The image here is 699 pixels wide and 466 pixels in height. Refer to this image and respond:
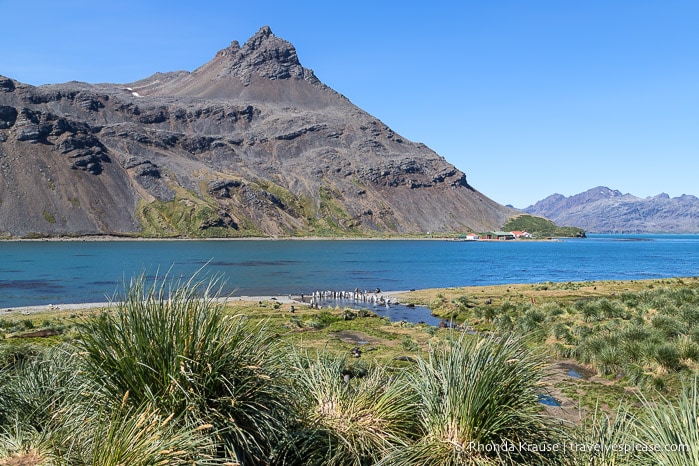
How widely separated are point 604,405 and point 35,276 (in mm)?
88771

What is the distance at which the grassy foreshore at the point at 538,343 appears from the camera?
715 centimetres

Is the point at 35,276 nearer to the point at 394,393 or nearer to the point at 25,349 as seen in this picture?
the point at 25,349

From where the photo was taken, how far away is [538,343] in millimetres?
27188

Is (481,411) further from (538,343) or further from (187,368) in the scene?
(538,343)

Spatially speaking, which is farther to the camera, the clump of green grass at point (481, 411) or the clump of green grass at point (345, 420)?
the clump of green grass at point (345, 420)

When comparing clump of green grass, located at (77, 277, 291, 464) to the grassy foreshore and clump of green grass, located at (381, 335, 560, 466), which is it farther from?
clump of green grass, located at (381, 335, 560, 466)

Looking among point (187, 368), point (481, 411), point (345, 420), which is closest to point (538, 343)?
point (481, 411)

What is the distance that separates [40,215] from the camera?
7682 inches

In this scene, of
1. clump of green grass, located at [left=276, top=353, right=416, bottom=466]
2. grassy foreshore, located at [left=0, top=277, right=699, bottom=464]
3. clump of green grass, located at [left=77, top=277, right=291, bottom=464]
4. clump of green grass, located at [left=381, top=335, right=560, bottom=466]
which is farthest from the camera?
grassy foreshore, located at [left=0, top=277, right=699, bottom=464]

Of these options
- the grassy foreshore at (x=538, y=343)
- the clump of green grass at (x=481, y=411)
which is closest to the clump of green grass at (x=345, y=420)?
the grassy foreshore at (x=538, y=343)

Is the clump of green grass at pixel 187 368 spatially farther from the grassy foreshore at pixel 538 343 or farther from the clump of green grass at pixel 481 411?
the clump of green grass at pixel 481 411

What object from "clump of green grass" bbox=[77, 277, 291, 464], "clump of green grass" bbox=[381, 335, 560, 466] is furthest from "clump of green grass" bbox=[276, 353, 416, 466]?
"clump of green grass" bbox=[77, 277, 291, 464]

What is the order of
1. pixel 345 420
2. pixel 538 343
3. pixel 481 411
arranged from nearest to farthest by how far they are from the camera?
1. pixel 481 411
2. pixel 345 420
3. pixel 538 343

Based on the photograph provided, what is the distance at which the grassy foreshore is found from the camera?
7.15 metres
